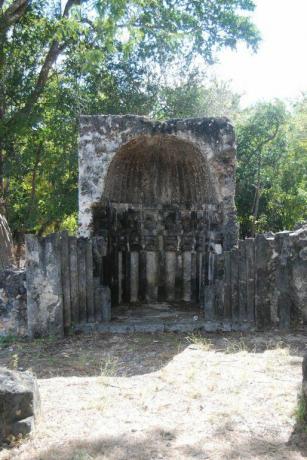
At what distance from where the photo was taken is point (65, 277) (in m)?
6.81

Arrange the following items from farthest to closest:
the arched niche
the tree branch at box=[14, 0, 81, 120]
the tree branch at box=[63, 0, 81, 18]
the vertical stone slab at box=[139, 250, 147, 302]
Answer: the tree branch at box=[63, 0, 81, 18] → the tree branch at box=[14, 0, 81, 120] → the vertical stone slab at box=[139, 250, 147, 302] → the arched niche

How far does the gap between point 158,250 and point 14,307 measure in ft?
10.4

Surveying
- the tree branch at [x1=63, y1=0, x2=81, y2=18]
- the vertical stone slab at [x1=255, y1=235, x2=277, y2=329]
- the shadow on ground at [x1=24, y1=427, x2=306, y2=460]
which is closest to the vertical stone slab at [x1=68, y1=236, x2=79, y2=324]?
the vertical stone slab at [x1=255, y1=235, x2=277, y2=329]

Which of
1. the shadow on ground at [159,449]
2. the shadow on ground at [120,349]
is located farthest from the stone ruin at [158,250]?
the shadow on ground at [159,449]

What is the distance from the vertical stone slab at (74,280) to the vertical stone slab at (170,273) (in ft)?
8.28

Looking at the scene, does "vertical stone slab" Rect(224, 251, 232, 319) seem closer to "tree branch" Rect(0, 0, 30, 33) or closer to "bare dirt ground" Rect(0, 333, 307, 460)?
"bare dirt ground" Rect(0, 333, 307, 460)

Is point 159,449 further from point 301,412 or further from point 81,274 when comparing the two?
point 81,274

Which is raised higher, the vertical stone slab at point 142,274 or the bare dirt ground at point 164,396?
the vertical stone slab at point 142,274

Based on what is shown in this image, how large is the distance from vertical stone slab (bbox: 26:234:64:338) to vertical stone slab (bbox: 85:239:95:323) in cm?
48

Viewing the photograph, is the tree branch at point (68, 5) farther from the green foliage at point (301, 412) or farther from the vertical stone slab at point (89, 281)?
the green foliage at point (301, 412)

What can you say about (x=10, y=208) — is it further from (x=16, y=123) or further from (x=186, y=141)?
(x=186, y=141)

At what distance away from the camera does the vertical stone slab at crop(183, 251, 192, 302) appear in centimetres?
895

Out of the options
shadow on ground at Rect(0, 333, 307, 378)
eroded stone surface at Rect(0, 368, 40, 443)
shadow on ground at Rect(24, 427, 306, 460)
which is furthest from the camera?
shadow on ground at Rect(0, 333, 307, 378)

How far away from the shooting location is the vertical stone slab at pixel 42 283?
262 inches
